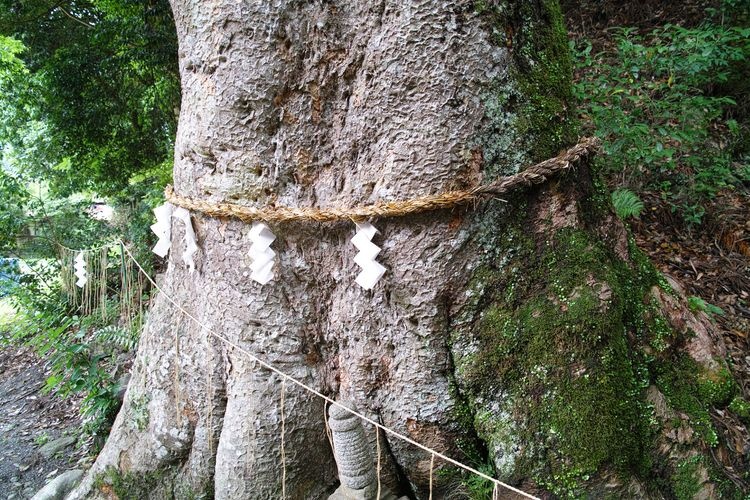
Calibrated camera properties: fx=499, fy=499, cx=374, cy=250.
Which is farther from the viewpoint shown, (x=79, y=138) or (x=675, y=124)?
(x=79, y=138)

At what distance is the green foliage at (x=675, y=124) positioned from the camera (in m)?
3.87

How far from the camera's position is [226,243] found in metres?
2.12

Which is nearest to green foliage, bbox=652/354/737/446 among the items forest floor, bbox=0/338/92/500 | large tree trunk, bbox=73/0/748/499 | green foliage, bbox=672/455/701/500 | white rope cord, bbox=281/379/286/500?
green foliage, bbox=672/455/701/500

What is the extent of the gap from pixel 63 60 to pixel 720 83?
21.1ft

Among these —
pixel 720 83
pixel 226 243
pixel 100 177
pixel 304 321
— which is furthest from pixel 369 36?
pixel 100 177

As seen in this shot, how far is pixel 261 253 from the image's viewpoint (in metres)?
1.98

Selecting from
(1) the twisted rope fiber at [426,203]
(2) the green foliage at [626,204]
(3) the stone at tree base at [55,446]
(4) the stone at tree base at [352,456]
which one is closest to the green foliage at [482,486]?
(4) the stone at tree base at [352,456]

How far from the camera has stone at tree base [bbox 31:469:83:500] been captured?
3.05m

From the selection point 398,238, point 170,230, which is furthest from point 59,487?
point 398,238

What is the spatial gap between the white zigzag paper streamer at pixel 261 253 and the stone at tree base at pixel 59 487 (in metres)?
2.27

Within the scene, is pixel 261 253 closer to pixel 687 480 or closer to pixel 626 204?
pixel 687 480

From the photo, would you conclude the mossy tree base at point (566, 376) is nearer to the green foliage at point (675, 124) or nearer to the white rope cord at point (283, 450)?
the white rope cord at point (283, 450)

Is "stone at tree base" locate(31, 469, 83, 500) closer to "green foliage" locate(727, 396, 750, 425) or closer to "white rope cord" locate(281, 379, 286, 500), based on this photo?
"white rope cord" locate(281, 379, 286, 500)

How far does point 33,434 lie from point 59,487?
1.59 m
